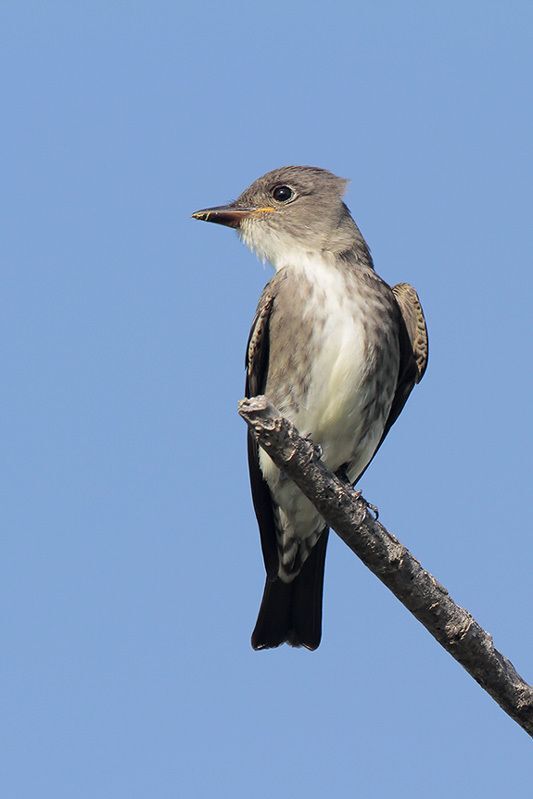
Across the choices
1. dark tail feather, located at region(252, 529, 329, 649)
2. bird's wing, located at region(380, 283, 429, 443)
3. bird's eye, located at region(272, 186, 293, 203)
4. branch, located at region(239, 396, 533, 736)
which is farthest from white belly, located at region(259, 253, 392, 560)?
branch, located at region(239, 396, 533, 736)

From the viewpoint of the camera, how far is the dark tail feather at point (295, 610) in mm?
9242

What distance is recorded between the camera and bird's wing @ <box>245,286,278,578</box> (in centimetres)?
891

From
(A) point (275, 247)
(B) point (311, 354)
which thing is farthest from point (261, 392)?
(A) point (275, 247)

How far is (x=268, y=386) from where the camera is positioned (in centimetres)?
884

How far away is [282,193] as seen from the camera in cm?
995

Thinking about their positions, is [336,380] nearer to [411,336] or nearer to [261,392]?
[261,392]

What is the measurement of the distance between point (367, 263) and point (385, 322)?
2.44ft

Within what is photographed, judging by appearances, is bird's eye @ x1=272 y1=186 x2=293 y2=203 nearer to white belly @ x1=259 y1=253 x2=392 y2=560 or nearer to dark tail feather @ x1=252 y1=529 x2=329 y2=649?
white belly @ x1=259 y1=253 x2=392 y2=560

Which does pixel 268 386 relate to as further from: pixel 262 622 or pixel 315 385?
pixel 262 622

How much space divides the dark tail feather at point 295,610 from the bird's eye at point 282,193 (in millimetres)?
2627

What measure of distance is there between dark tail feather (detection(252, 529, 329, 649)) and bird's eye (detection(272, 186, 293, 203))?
103 inches

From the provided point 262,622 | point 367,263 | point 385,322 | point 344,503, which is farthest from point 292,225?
point 344,503

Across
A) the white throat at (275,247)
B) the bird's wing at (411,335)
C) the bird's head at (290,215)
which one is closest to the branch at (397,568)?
the bird's wing at (411,335)

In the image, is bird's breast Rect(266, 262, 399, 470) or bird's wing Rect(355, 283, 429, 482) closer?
bird's breast Rect(266, 262, 399, 470)
